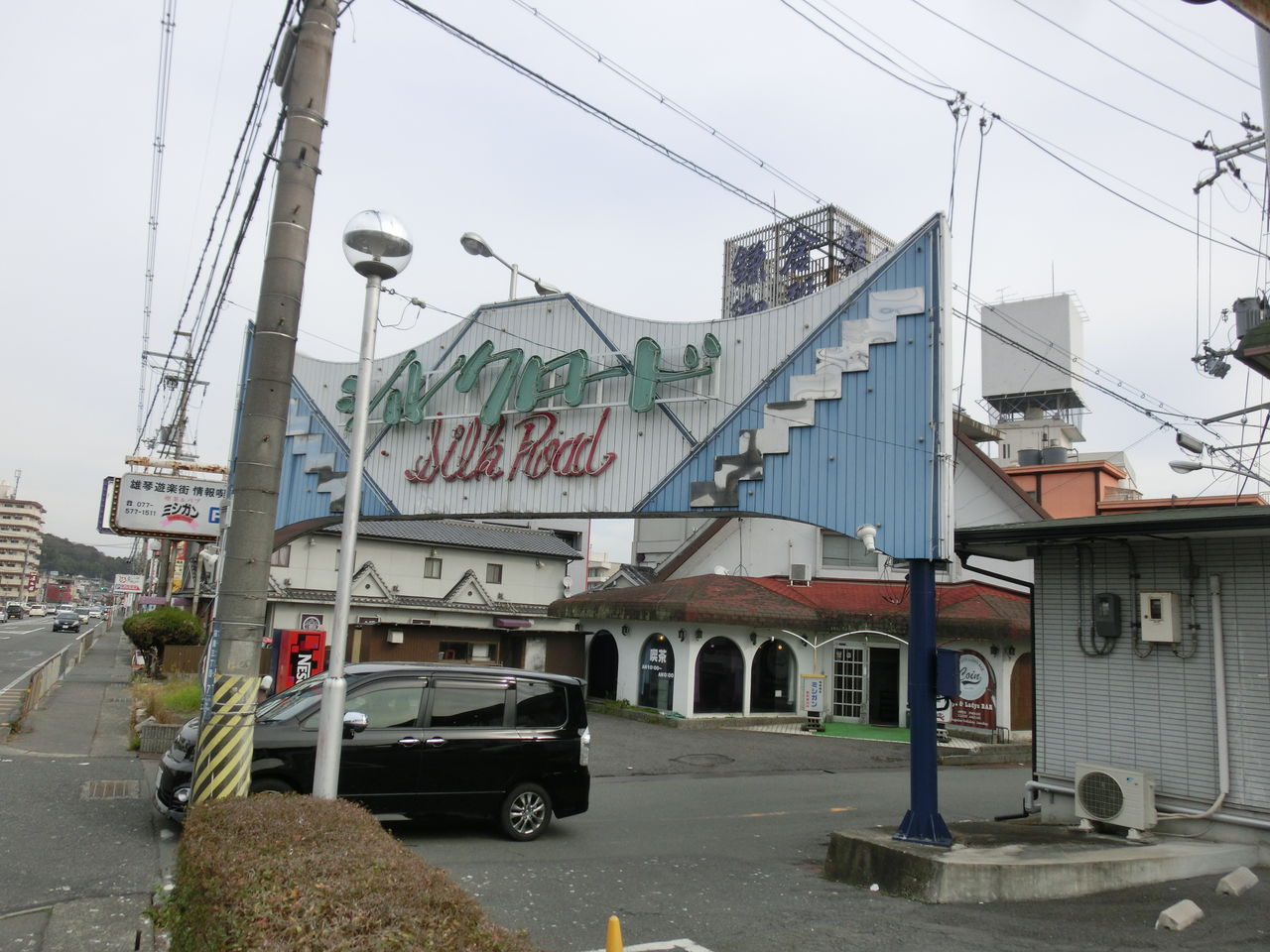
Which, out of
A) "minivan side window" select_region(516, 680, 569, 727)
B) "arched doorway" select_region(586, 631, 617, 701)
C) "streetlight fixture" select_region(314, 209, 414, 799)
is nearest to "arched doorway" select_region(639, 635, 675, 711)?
"arched doorway" select_region(586, 631, 617, 701)

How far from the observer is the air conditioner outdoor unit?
31.9ft

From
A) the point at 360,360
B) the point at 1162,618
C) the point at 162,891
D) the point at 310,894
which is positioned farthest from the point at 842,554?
the point at 310,894

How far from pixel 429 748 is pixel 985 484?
21.8m

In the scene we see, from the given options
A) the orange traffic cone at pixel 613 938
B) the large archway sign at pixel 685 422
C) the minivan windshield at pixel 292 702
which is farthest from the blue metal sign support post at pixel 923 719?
the minivan windshield at pixel 292 702

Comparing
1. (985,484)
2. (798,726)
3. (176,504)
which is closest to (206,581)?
(176,504)

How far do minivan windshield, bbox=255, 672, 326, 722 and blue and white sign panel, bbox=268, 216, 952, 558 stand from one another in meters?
3.64

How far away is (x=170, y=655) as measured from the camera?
83.9 feet

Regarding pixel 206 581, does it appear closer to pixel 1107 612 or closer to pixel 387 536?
pixel 387 536

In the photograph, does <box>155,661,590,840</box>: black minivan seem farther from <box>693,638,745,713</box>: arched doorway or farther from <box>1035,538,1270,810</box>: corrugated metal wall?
<box>693,638,745,713</box>: arched doorway

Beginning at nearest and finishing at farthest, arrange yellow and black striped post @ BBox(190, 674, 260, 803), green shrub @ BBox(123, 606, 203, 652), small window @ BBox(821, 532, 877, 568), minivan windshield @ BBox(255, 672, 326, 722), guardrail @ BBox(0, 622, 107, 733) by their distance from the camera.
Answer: yellow and black striped post @ BBox(190, 674, 260, 803) → minivan windshield @ BBox(255, 672, 326, 722) → guardrail @ BBox(0, 622, 107, 733) → green shrub @ BBox(123, 606, 203, 652) → small window @ BBox(821, 532, 877, 568)

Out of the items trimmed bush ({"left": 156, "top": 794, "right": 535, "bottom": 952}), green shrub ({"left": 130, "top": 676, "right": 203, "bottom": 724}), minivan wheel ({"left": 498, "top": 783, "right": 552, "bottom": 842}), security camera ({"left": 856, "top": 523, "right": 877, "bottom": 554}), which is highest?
security camera ({"left": 856, "top": 523, "right": 877, "bottom": 554})

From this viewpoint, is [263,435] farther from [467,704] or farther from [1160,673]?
[1160,673]

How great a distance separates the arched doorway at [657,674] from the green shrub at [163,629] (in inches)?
508

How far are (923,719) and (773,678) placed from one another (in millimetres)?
16336
